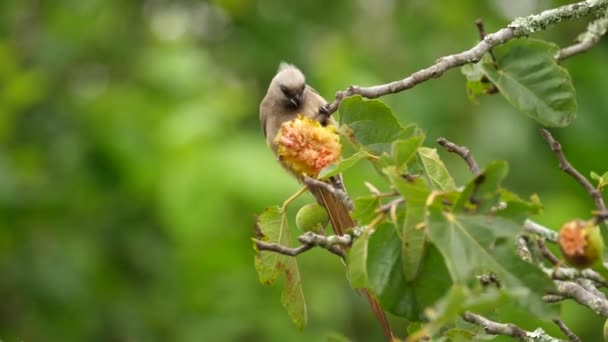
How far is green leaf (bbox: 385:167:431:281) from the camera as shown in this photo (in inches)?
78.5

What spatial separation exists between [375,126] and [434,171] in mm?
189

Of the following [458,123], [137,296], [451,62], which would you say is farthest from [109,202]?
[451,62]

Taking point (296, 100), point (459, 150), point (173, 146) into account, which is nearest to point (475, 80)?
point (459, 150)

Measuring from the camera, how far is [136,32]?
324 inches

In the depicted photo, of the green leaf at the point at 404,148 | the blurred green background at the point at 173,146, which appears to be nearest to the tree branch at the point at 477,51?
the green leaf at the point at 404,148

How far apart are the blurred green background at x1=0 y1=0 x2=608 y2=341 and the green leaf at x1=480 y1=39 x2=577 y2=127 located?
330 cm

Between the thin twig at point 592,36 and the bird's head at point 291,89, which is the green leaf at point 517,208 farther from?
the bird's head at point 291,89

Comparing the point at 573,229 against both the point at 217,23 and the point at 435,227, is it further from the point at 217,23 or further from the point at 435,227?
the point at 217,23

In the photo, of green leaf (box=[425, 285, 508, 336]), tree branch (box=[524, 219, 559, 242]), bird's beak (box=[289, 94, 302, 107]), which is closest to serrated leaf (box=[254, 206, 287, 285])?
tree branch (box=[524, 219, 559, 242])

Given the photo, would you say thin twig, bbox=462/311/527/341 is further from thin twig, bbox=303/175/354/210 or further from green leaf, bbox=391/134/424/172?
green leaf, bbox=391/134/424/172

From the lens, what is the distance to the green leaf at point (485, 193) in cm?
201

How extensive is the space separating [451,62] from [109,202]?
517cm

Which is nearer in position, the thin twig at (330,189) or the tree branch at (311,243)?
the tree branch at (311,243)

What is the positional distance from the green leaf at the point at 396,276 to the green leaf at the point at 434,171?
1.06ft
